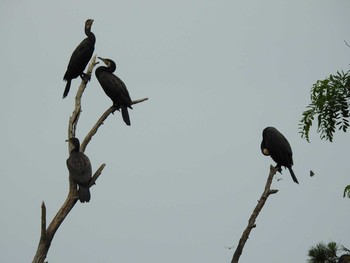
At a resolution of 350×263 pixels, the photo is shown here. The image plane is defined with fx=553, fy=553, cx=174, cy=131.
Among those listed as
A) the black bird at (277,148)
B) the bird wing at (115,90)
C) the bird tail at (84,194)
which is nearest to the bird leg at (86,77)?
the bird wing at (115,90)

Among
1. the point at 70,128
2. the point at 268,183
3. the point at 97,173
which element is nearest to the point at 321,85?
the point at 268,183

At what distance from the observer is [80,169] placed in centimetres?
943

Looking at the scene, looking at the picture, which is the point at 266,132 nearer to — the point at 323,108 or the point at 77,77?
the point at 77,77

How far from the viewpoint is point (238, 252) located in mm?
8641

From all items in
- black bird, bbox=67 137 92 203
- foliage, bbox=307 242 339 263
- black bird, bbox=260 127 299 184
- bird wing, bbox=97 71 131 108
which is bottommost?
foliage, bbox=307 242 339 263

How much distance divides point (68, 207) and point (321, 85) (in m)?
4.55

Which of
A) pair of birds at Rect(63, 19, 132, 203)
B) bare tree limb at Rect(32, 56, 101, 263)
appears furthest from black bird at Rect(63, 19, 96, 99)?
bare tree limb at Rect(32, 56, 101, 263)

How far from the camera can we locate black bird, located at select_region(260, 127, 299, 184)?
39.6 ft

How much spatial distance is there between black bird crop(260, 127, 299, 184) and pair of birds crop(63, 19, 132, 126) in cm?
321

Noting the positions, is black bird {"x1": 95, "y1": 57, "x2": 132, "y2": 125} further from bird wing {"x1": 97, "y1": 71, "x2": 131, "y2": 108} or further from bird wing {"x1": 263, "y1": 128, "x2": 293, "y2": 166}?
bird wing {"x1": 263, "y1": 128, "x2": 293, "y2": 166}

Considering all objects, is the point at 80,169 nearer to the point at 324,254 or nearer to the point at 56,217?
the point at 56,217

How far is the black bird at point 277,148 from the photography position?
12.1 meters

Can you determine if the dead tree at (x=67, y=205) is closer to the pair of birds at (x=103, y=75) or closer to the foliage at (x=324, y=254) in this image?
the pair of birds at (x=103, y=75)

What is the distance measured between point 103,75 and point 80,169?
155 inches
